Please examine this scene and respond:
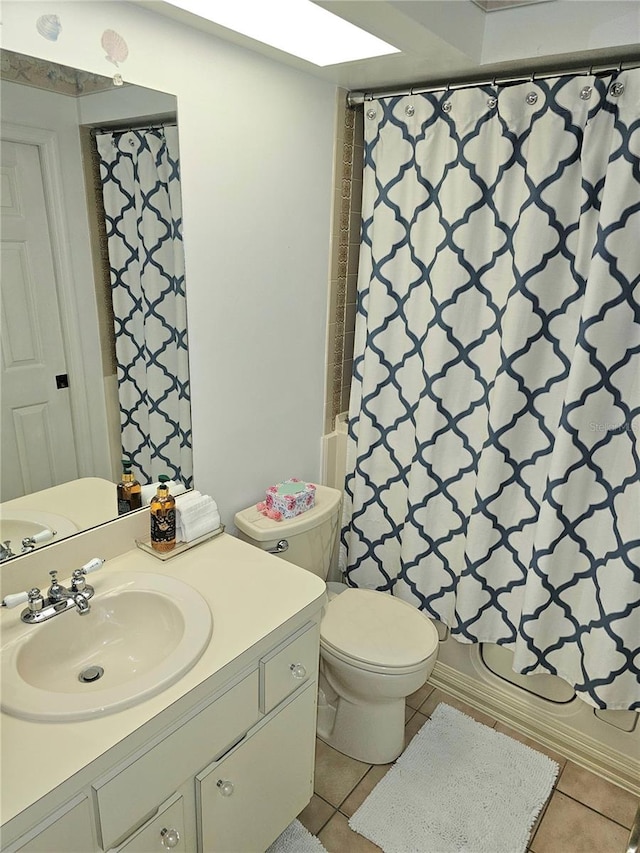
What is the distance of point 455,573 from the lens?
2.14 meters

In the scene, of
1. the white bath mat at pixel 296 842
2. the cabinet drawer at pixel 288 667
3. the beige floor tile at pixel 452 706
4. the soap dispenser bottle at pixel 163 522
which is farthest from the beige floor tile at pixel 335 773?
the soap dispenser bottle at pixel 163 522

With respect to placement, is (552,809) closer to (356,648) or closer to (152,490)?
(356,648)

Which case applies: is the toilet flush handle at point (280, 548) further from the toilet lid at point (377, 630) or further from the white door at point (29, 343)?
the white door at point (29, 343)

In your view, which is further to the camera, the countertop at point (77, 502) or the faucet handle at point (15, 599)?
the countertop at point (77, 502)

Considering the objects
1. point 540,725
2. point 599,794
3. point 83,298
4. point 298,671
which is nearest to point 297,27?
point 83,298

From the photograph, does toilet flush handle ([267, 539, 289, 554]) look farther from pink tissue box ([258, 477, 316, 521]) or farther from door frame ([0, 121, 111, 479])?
door frame ([0, 121, 111, 479])

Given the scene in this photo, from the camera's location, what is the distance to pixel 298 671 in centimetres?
148

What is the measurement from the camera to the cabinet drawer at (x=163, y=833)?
115cm

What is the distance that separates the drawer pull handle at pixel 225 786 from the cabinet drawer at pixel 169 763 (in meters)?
0.08

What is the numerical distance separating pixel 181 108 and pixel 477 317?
1.05m

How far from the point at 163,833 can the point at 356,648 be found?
31.5 inches

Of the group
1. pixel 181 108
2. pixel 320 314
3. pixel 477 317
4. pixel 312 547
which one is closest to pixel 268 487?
pixel 312 547

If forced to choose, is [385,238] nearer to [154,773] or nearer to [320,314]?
[320,314]

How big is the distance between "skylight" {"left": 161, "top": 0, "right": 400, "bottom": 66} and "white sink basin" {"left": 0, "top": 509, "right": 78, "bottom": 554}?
1.21 meters
